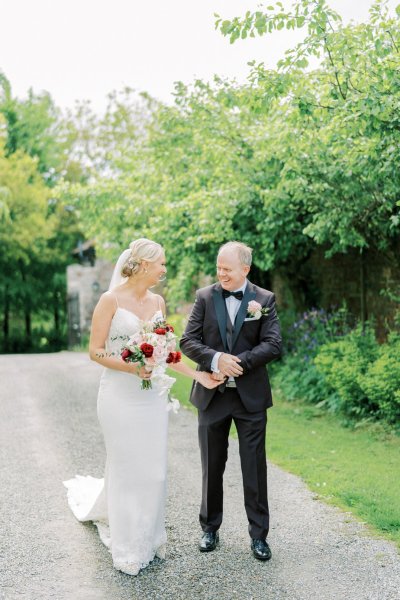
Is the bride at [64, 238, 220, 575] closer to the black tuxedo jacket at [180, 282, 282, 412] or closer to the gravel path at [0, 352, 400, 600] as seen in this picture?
the black tuxedo jacket at [180, 282, 282, 412]

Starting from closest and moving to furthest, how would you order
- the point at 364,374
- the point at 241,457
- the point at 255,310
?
the point at 255,310, the point at 241,457, the point at 364,374

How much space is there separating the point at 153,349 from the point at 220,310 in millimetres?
581

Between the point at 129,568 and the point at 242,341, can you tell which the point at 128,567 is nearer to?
the point at 129,568

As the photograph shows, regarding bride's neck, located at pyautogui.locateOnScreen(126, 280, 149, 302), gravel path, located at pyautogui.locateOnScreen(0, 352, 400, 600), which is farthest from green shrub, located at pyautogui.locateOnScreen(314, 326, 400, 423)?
bride's neck, located at pyautogui.locateOnScreen(126, 280, 149, 302)

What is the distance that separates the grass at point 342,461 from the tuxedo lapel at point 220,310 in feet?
6.26

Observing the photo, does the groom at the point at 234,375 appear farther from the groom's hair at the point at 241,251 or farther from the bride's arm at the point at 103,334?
the bride's arm at the point at 103,334

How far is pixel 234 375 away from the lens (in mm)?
4742

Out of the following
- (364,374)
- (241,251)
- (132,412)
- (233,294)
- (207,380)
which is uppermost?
(241,251)

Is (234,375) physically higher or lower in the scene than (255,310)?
lower

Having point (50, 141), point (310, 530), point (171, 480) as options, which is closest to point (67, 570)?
point (310, 530)

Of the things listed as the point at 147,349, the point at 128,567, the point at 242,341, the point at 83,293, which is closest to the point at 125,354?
the point at 147,349

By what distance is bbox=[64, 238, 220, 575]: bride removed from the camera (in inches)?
189

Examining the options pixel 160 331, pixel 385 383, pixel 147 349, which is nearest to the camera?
pixel 147 349

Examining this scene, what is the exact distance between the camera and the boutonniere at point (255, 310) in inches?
191
